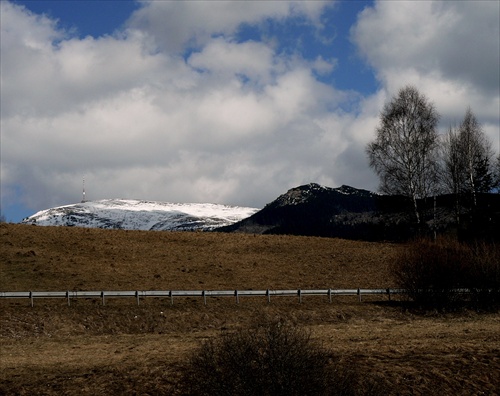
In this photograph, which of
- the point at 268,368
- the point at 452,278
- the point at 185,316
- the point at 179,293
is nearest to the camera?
the point at 268,368

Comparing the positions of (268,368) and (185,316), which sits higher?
(268,368)

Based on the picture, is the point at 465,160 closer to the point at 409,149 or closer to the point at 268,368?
the point at 409,149

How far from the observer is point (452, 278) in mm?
34531

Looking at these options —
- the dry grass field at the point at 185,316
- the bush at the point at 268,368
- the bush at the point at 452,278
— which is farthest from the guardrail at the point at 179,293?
the bush at the point at 268,368

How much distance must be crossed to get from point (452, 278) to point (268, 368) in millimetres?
23060

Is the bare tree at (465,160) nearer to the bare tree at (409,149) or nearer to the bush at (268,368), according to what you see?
the bare tree at (409,149)

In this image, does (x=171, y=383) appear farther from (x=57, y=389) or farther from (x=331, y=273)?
(x=331, y=273)

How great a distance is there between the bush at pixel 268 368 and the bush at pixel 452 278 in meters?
20.4

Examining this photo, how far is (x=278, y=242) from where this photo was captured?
5534cm

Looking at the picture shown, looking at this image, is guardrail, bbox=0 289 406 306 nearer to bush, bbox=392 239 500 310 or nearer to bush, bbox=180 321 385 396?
bush, bbox=392 239 500 310

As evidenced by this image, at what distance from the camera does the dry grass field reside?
18562mm

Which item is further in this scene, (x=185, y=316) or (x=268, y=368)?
(x=185, y=316)

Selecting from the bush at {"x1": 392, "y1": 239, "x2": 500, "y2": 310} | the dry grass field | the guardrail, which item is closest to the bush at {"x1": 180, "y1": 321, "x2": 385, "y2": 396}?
the dry grass field

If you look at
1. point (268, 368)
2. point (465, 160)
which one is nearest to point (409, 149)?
point (465, 160)
